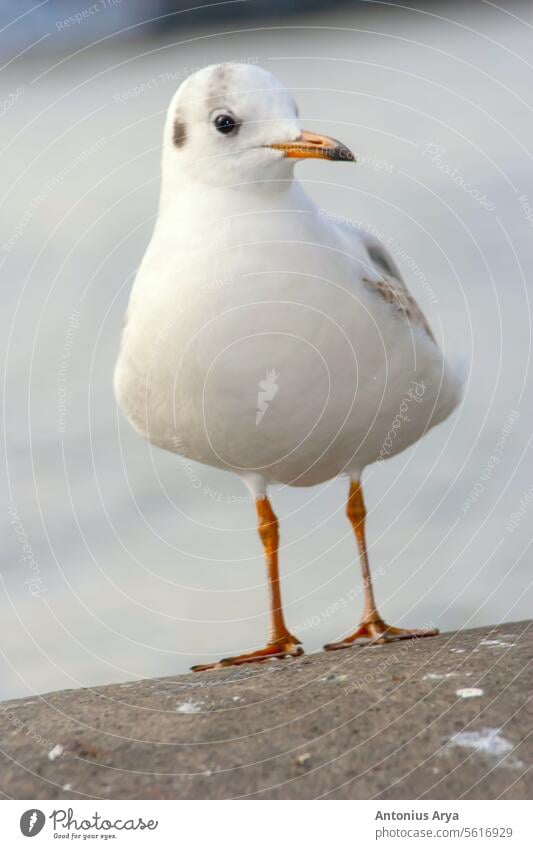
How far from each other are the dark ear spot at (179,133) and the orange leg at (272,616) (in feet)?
4.67

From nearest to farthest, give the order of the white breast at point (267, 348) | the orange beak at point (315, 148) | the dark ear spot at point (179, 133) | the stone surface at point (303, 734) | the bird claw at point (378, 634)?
the stone surface at point (303, 734), the orange beak at point (315, 148), the white breast at point (267, 348), the dark ear spot at point (179, 133), the bird claw at point (378, 634)

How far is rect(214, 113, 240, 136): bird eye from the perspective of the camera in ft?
11.4

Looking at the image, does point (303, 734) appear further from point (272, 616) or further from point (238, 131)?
point (238, 131)

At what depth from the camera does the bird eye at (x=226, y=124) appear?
3.48 metres

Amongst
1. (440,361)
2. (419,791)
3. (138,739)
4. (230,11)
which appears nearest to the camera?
(419,791)

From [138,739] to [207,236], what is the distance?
1.70m

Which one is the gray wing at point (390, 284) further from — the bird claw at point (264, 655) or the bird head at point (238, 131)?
the bird claw at point (264, 655)

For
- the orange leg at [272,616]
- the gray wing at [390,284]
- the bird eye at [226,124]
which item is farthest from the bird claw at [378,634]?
the bird eye at [226,124]

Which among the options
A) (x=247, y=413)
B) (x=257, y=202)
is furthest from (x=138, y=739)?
(x=257, y=202)

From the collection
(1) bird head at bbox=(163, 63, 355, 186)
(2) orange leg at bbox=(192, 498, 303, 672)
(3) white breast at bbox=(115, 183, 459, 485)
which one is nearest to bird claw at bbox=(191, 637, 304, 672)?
(2) orange leg at bbox=(192, 498, 303, 672)

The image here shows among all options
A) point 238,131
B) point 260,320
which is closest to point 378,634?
point 260,320

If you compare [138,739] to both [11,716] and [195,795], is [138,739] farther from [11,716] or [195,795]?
[11,716]

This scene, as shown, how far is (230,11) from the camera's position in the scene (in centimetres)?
373

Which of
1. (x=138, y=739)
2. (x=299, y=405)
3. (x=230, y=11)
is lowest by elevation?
(x=138, y=739)
